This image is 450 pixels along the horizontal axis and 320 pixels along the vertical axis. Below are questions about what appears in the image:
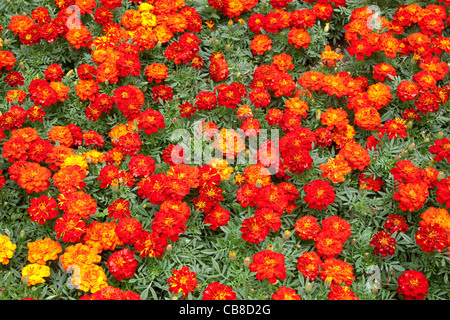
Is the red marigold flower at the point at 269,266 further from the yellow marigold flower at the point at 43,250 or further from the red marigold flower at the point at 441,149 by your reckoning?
the red marigold flower at the point at 441,149

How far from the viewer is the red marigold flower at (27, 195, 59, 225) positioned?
3.60 meters

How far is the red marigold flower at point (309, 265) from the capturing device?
3.42 metres

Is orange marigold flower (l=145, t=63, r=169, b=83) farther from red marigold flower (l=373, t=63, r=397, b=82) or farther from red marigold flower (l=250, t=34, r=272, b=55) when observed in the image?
red marigold flower (l=373, t=63, r=397, b=82)

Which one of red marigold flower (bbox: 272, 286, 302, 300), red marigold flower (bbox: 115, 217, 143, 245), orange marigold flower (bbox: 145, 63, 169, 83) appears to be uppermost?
orange marigold flower (bbox: 145, 63, 169, 83)

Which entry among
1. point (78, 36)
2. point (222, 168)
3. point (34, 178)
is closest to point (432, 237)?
point (222, 168)

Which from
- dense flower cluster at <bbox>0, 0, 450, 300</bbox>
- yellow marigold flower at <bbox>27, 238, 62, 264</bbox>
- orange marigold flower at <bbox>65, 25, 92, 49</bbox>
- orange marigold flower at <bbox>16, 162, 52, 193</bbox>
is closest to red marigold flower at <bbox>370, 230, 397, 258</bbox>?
dense flower cluster at <bbox>0, 0, 450, 300</bbox>

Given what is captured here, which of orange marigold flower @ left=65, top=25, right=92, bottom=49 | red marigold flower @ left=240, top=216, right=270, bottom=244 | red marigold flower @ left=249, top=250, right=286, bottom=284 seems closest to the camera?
red marigold flower @ left=249, top=250, right=286, bottom=284

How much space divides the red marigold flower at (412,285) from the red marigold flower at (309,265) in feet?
1.96

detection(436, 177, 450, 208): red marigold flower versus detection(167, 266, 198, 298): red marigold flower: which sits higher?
detection(436, 177, 450, 208): red marigold flower

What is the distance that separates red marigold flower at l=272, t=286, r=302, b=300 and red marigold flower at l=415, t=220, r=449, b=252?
40.6 inches

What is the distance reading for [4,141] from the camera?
4258 millimetres

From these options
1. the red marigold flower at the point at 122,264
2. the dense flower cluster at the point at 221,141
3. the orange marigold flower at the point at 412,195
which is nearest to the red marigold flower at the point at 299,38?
the dense flower cluster at the point at 221,141

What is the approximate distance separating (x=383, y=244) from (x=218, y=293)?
1.33m
